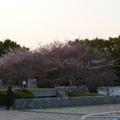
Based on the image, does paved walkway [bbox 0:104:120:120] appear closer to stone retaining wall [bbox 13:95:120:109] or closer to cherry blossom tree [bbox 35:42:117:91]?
stone retaining wall [bbox 13:95:120:109]

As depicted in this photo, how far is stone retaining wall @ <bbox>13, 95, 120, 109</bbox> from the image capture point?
67.6ft

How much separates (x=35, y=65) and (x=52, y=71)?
10.7 ft

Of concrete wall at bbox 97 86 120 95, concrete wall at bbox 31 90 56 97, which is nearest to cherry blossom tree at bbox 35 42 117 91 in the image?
concrete wall at bbox 97 86 120 95

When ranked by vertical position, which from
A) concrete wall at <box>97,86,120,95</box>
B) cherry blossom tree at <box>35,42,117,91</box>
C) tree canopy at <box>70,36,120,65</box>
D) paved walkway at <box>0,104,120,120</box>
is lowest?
paved walkway at <box>0,104,120,120</box>

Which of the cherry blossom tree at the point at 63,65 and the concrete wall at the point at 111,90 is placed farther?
the concrete wall at the point at 111,90

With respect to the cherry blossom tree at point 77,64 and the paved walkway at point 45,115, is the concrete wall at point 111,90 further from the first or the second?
the paved walkway at point 45,115

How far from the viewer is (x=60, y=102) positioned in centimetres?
2258

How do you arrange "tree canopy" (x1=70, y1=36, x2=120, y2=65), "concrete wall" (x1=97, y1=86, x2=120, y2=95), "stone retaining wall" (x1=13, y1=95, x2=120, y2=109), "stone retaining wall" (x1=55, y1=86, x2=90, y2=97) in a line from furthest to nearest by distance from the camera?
"tree canopy" (x1=70, y1=36, x2=120, y2=65) < "concrete wall" (x1=97, y1=86, x2=120, y2=95) < "stone retaining wall" (x1=55, y1=86, x2=90, y2=97) < "stone retaining wall" (x1=13, y1=95, x2=120, y2=109)

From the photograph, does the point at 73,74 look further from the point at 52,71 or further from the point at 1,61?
the point at 1,61

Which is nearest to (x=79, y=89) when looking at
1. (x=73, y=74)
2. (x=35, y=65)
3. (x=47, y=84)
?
(x=73, y=74)

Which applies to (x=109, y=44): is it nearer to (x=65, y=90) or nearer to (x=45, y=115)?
(x=65, y=90)

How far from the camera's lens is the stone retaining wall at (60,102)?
20.6m

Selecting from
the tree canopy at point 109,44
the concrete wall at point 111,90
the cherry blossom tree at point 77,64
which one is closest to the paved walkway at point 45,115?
the cherry blossom tree at point 77,64

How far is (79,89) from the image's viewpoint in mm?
32625
